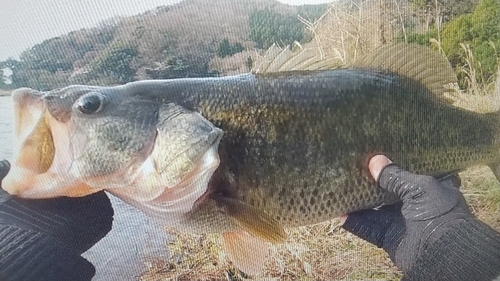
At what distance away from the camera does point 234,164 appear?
824 mm

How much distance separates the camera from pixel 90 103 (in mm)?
764

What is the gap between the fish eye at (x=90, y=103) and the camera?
757mm

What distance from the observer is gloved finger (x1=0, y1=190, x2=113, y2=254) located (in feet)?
2.70

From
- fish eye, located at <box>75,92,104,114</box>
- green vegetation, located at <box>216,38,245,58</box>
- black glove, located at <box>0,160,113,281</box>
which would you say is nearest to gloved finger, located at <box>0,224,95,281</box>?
black glove, located at <box>0,160,113,281</box>

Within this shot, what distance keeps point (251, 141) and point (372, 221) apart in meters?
0.30

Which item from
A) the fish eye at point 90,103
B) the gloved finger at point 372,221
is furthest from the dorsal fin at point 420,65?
the fish eye at point 90,103

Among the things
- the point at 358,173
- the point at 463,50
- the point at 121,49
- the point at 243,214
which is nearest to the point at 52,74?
the point at 121,49

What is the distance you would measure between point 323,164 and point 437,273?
296mm

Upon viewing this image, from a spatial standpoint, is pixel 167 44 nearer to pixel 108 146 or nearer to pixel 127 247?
pixel 108 146

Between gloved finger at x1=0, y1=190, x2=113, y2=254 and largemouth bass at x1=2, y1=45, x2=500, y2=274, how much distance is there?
35 mm

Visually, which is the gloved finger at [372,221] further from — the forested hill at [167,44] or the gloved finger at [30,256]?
the gloved finger at [30,256]

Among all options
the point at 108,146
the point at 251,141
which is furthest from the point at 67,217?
the point at 251,141

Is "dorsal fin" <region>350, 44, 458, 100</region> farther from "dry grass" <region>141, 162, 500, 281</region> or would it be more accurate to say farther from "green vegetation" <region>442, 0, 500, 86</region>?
"dry grass" <region>141, 162, 500, 281</region>

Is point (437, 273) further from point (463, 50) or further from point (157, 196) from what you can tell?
point (157, 196)
